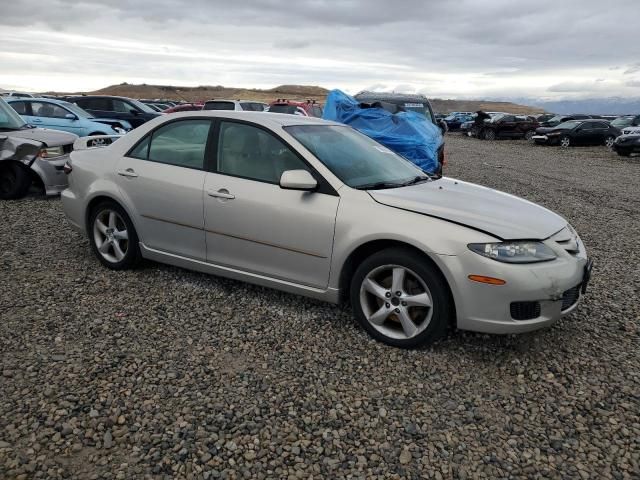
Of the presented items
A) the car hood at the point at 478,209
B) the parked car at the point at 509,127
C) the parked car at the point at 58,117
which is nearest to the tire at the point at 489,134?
the parked car at the point at 509,127

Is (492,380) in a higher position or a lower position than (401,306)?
lower

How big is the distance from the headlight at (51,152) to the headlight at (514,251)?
23.0 ft

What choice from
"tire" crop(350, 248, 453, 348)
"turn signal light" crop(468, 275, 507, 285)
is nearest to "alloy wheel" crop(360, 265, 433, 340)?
"tire" crop(350, 248, 453, 348)

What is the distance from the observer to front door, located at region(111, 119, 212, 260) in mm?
4301

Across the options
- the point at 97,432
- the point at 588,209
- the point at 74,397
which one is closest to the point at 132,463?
the point at 97,432

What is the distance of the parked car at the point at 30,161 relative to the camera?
7.90 m

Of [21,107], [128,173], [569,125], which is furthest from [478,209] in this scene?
[569,125]

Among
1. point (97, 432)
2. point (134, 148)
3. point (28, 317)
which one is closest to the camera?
point (97, 432)

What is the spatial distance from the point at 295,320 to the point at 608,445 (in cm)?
219

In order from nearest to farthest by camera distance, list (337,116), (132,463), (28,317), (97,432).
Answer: (132,463)
(97,432)
(28,317)
(337,116)

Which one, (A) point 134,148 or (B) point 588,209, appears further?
(B) point 588,209

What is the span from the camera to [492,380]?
330 cm

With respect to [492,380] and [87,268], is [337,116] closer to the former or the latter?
[87,268]

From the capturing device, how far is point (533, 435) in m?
2.79
